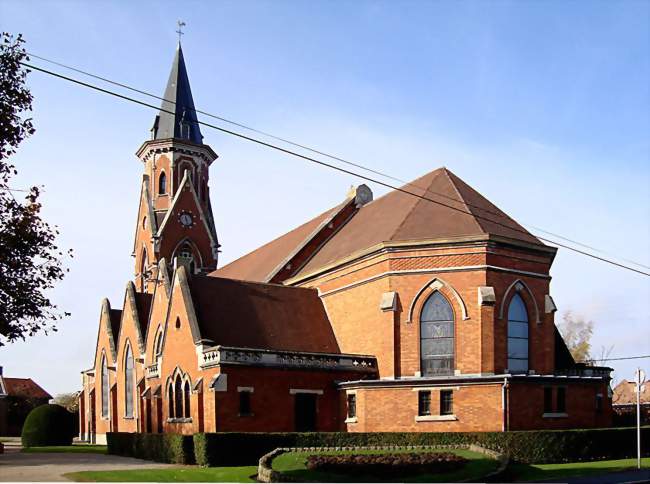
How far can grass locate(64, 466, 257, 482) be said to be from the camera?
23.0 m

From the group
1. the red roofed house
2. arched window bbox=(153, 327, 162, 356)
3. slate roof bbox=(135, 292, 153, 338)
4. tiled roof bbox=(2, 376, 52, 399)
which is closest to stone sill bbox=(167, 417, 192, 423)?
arched window bbox=(153, 327, 162, 356)

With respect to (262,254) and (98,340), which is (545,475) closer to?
(262,254)

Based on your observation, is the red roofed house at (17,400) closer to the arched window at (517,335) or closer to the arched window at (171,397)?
the arched window at (171,397)

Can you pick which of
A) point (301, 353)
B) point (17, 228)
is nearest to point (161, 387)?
point (301, 353)

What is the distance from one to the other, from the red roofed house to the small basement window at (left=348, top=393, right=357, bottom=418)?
57.8 metres

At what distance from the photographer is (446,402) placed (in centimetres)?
3291

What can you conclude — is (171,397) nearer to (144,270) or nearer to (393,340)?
(393,340)

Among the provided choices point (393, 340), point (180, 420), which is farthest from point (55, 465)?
point (393, 340)

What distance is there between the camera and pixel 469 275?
113ft

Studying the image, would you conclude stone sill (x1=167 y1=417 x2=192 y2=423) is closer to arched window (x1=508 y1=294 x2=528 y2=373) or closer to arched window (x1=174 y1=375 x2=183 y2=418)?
arched window (x1=174 y1=375 x2=183 y2=418)

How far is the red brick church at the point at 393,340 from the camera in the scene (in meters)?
32.7

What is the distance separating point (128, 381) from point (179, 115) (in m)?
21.0

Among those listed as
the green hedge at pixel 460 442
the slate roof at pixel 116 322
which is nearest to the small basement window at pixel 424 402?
the green hedge at pixel 460 442

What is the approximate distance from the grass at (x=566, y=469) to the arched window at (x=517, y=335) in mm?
6311
